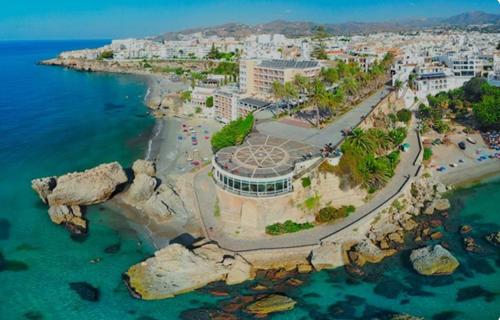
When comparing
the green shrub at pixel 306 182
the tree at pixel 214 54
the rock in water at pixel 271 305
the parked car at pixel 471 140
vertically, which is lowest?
the rock in water at pixel 271 305

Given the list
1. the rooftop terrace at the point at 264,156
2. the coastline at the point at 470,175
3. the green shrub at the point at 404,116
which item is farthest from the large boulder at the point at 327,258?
the green shrub at the point at 404,116

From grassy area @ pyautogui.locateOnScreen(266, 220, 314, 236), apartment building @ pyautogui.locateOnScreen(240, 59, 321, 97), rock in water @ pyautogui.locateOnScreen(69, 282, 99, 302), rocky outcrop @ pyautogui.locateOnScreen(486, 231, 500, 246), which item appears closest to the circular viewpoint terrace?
grassy area @ pyautogui.locateOnScreen(266, 220, 314, 236)

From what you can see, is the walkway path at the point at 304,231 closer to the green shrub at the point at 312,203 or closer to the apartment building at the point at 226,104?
the green shrub at the point at 312,203

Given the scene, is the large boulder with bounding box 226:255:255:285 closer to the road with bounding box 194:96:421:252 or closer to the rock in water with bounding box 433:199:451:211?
the road with bounding box 194:96:421:252

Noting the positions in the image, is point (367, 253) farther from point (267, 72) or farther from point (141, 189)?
point (267, 72)

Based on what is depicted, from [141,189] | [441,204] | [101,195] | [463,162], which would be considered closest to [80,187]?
[101,195]

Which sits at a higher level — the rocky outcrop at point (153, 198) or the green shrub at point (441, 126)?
the green shrub at point (441, 126)
